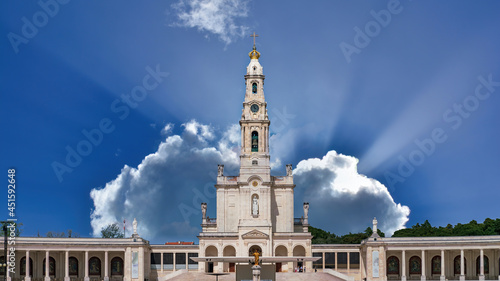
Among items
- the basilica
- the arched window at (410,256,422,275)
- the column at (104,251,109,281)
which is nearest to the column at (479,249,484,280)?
the basilica

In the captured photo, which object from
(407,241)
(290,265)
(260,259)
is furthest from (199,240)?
(407,241)

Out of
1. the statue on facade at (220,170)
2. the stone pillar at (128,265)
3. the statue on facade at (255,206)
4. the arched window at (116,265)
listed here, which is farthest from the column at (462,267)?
the arched window at (116,265)

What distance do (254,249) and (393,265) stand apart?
55.9ft

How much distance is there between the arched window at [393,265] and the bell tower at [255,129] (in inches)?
717

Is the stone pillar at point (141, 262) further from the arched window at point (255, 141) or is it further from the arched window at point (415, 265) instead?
the arched window at point (415, 265)

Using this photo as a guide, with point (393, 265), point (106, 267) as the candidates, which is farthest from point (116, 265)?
point (393, 265)

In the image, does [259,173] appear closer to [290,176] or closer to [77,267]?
[290,176]

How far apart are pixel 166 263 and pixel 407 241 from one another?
3005 cm

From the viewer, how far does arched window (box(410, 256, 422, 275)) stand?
9256cm

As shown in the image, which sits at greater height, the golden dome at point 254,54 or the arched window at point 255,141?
the golden dome at point 254,54

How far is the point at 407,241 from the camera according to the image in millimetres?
90062

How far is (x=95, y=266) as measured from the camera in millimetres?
92438

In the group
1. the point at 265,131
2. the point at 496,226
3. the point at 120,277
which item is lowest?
the point at 120,277

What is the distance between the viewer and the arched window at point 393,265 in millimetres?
92250
